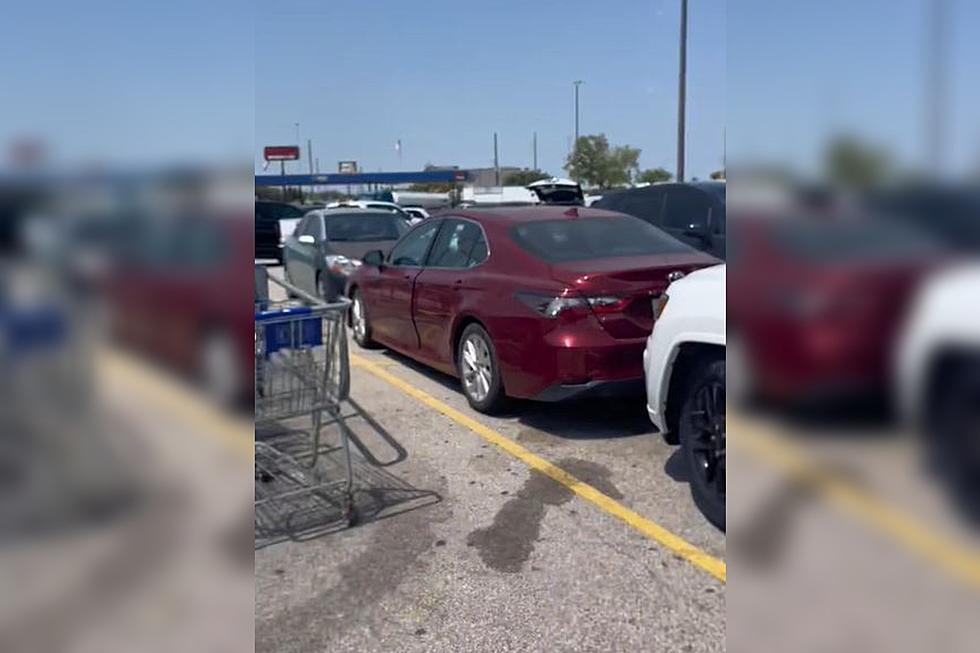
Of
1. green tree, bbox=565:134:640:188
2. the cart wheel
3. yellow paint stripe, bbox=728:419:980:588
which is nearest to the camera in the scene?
yellow paint stripe, bbox=728:419:980:588

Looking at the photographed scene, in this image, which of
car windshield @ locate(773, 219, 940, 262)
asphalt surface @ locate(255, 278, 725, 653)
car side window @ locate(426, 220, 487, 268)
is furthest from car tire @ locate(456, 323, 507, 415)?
car windshield @ locate(773, 219, 940, 262)

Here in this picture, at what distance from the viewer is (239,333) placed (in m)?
1.19

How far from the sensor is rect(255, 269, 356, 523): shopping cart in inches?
131

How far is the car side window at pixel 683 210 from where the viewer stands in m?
8.95

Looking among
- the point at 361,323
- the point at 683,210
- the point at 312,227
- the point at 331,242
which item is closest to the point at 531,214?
the point at 361,323

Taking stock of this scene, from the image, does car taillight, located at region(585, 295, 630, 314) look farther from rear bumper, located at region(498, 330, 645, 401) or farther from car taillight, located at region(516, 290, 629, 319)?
rear bumper, located at region(498, 330, 645, 401)

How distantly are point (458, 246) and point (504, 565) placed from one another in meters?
3.05

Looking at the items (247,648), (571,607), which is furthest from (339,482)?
(247,648)

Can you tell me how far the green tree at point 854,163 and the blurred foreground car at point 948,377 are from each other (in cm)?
16

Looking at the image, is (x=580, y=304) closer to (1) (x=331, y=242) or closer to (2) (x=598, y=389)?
(2) (x=598, y=389)

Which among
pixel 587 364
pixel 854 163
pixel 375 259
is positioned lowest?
pixel 587 364

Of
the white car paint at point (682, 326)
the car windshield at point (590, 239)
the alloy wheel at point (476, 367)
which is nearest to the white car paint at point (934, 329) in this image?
the white car paint at point (682, 326)

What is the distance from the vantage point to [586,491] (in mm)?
4195

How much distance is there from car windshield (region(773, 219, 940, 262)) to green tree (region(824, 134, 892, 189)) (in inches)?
2.0
